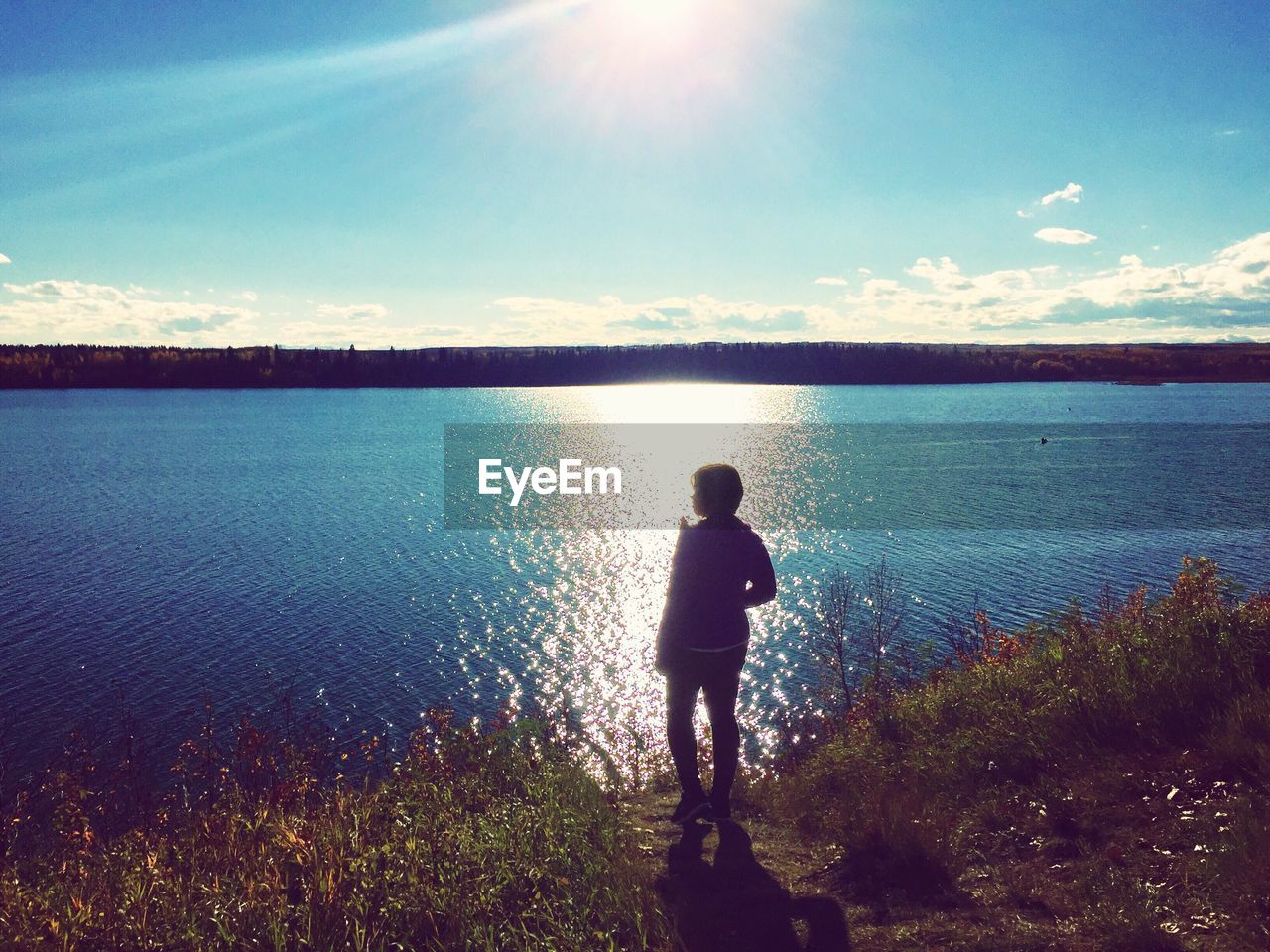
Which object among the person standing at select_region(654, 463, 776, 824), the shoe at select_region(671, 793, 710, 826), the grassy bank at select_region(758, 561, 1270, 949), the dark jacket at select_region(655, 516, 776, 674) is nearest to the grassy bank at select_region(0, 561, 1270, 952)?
the grassy bank at select_region(758, 561, 1270, 949)

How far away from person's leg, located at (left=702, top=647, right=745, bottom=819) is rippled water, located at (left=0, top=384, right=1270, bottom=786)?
8964 mm

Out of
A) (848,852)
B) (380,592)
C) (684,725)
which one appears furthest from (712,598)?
(380,592)

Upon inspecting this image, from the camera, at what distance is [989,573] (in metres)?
29.5

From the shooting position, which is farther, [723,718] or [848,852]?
[723,718]

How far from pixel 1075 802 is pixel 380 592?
27.1 meters

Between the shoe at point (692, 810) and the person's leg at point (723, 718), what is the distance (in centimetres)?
8

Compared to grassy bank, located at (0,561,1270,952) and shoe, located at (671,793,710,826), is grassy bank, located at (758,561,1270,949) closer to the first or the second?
grassy bank, located at (0,561,1270,952)

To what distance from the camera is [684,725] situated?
18.9 ft

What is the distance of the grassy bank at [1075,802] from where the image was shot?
161 inches

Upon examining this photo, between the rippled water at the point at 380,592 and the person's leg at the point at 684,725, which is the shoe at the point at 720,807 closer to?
the person's leg at the point at 684,725

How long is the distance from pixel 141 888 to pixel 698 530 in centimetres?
394

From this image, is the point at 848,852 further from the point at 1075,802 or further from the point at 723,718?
the point at 1075,802

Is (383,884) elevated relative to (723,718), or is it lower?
lower

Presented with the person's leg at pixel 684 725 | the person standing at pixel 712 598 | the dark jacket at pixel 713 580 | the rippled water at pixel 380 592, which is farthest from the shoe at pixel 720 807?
the rippled water at pixel 380 592
